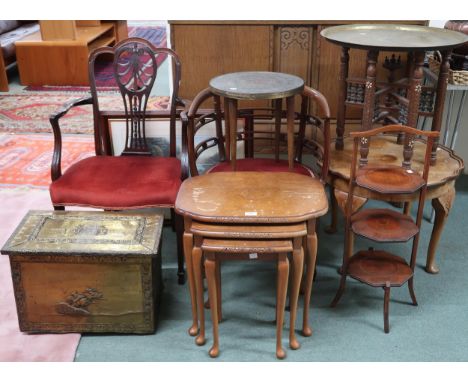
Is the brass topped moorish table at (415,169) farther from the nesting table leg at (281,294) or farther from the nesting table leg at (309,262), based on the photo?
the nesting table leg at (281,294)

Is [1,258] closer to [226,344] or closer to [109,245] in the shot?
[109,245]

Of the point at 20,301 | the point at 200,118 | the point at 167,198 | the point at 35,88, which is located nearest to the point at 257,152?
the point at 200,118

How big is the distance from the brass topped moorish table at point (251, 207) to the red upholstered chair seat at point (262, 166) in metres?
0.23

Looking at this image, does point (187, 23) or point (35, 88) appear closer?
point (187, 23)

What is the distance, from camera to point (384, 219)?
2.25m

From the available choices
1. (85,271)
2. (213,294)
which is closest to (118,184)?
(85,271)

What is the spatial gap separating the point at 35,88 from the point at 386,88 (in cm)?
397

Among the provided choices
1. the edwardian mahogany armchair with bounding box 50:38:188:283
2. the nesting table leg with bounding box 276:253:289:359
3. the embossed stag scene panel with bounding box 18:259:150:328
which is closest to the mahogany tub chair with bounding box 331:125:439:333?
the nesting table leg with bounding box 276:253:289:359

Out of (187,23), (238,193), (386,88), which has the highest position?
(187,23)

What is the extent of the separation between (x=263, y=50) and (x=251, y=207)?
1.40 m

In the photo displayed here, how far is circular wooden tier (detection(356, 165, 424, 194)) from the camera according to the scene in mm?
2059

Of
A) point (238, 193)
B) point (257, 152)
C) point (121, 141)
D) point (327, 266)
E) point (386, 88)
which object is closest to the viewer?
point (238, 193)

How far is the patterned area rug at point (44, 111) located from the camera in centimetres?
432

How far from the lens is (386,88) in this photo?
7.91 ft
